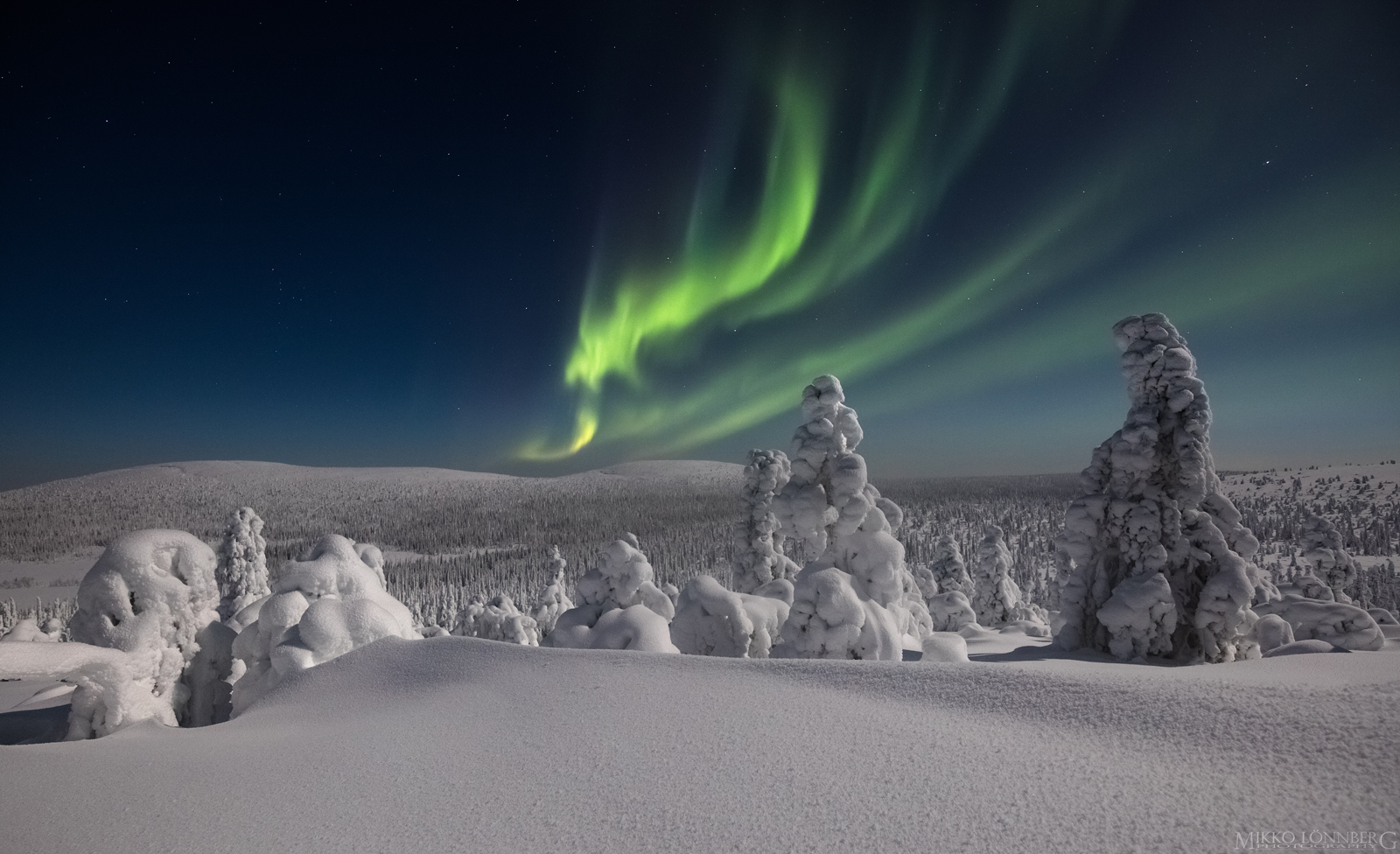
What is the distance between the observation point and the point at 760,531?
2405cm

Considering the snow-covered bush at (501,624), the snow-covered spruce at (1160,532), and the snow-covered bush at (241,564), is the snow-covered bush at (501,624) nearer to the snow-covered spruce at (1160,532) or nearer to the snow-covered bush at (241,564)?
the snow-covered bush at (241,564)

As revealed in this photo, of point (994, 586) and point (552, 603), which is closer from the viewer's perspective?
point (994, 586)

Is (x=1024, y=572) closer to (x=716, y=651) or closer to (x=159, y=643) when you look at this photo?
(x=716, y=651)

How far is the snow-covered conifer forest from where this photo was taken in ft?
10.1

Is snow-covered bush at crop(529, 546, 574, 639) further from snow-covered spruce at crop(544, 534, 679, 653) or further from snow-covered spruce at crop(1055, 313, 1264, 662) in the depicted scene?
snow-covered spruce at crop(1055, 313, 1264, 662)

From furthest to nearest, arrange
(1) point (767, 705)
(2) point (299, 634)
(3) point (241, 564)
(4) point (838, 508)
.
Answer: (3) point (241, 564), (4) point (838, 508), (2) point (299, 634), (1) point (767, 705)

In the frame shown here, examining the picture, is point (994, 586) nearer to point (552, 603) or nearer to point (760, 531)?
point (760, 531)

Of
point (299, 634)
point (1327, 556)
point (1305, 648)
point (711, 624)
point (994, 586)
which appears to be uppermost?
point (1327, 556)

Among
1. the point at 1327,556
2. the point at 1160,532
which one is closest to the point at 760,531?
the point at 1160,532

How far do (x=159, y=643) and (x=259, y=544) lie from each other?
918 inches

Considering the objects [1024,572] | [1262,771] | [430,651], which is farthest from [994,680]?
[1024,572]

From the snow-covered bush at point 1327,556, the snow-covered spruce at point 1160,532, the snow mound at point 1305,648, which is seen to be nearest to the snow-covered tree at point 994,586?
the snow-covered bush at point 1327,556

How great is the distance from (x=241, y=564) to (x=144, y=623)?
2260 cm

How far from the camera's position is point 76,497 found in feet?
430
